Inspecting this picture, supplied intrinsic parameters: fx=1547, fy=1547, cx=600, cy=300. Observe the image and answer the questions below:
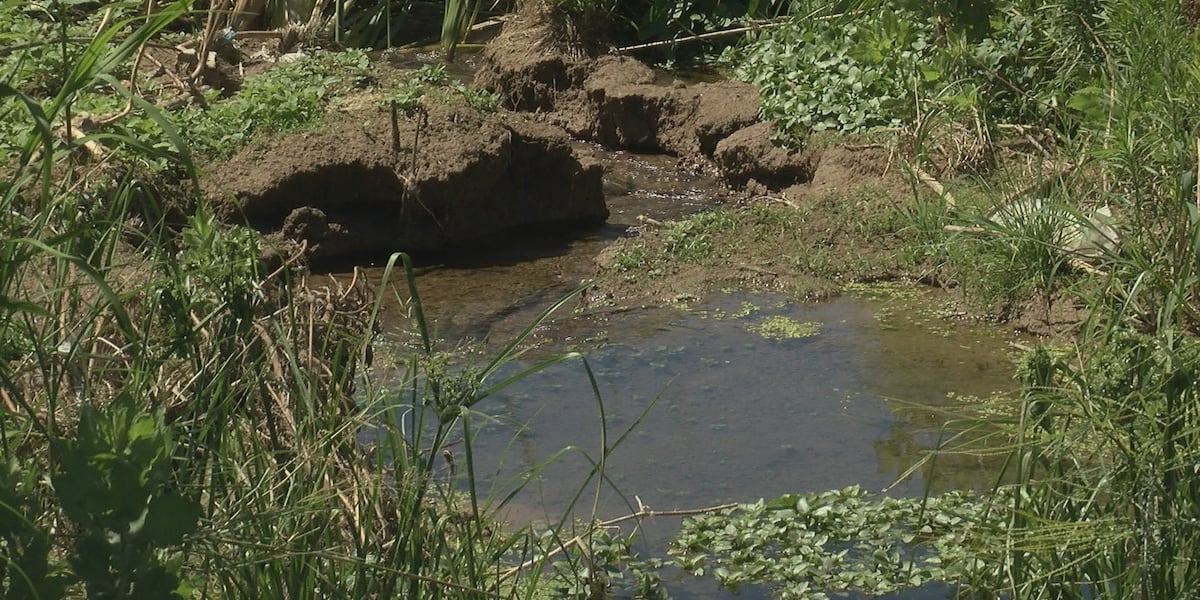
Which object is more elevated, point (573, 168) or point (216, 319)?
point (216, 319)

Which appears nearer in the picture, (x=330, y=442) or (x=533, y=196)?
(x=330, y=442)

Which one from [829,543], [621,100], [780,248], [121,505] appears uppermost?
[121,505]

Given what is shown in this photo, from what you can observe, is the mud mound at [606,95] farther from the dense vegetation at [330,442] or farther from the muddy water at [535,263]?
the dense vegetation at [330,442]

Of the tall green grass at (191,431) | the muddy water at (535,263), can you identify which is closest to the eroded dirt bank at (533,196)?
the muddy water at (535,263)

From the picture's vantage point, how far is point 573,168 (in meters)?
7.96

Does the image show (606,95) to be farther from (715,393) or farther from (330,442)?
(330,442)

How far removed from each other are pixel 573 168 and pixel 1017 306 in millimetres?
2691

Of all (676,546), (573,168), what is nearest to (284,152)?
(573,168)

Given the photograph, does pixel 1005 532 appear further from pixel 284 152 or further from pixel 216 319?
pixel 284 152

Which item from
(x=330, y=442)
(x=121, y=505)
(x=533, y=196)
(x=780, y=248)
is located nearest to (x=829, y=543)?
(x=330, y=442)

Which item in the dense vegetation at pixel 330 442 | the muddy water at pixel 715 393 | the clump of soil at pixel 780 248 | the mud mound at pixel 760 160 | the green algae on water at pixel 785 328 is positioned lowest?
the muddy water at pixel 715 393

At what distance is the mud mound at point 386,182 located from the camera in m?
7.20

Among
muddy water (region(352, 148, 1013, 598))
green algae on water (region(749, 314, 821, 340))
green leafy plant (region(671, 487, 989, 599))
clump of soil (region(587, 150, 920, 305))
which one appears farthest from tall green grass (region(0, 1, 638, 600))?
clump of soil (region(587, 150, 920, 305))

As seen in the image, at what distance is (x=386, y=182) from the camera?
745cm
